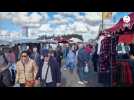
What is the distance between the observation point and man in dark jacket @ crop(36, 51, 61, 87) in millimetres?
4918

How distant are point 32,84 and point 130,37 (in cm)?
169

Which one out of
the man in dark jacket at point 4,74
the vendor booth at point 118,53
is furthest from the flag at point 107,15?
the man in dark jacket at point 4,74

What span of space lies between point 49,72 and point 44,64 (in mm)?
147

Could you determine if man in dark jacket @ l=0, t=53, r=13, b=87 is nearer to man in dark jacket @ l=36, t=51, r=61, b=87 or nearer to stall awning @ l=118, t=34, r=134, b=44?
man in dark jacket @ l=36, t=51, r=61, b=87

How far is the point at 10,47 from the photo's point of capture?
191 inches

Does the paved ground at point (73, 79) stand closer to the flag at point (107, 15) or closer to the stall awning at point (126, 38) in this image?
the stall awning at point (126, 38)

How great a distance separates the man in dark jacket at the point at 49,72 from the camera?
16.1 ft

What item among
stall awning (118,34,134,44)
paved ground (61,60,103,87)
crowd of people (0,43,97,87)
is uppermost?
stall awning (118,34,134,44)

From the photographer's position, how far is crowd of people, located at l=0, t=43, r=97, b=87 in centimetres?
488

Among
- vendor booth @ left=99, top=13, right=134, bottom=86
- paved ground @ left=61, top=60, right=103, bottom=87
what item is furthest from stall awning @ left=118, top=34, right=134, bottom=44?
paved ground @ left=61, top=60, right=103, bottom=87

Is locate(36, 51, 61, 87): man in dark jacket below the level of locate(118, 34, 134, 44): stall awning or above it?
below
